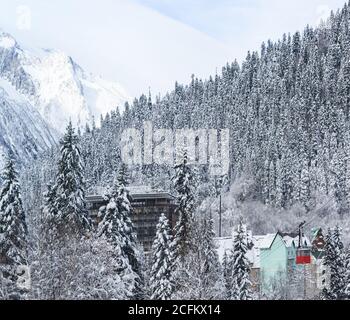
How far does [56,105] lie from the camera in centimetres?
2612

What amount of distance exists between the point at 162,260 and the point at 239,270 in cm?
261

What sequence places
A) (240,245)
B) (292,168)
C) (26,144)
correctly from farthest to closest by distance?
1. (292,168)
2. (26,144)
3. (240,245)

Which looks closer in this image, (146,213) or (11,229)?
(11,229)

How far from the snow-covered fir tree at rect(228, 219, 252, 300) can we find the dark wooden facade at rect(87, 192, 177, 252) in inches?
96.7

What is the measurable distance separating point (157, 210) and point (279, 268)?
455 cm

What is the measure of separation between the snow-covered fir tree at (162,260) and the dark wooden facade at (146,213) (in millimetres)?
366

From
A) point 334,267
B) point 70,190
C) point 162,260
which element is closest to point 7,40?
point 70,190

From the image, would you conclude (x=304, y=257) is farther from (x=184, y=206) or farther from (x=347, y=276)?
(x=347, y=276)

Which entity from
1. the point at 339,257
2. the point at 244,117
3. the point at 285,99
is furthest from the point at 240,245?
the point at 285,99

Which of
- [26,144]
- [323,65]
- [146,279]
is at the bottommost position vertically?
[146,279]

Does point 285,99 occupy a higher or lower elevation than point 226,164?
higher

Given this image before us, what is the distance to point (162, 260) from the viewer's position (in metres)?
20.5

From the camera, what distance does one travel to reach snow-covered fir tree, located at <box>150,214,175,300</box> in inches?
734

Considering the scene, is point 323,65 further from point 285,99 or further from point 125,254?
point 125,254
